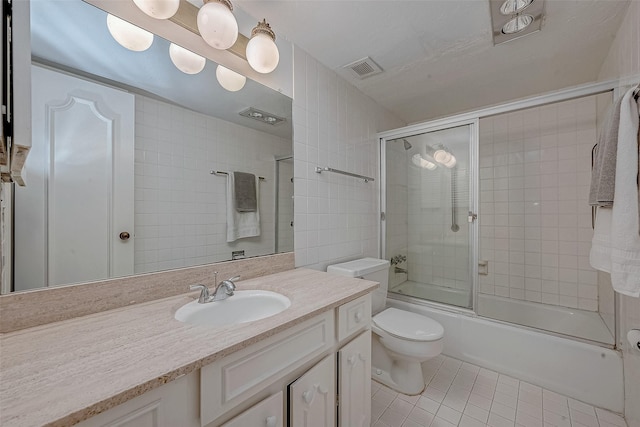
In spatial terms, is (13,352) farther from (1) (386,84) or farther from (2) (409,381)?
(1) (386,84)

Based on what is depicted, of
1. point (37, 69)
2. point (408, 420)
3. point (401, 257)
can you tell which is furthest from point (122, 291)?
point (401, 257)

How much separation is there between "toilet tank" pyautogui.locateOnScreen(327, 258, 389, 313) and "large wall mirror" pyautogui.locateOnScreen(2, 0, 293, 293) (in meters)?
0.60

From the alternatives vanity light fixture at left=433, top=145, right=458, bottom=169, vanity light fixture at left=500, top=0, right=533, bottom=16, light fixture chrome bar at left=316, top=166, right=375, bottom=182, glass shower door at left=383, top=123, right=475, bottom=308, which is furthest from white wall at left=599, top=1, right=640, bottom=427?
light fixture chrome bar at left=316, top=166, right=375, bottom=182

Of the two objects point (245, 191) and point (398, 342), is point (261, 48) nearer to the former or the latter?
point (245, 191)

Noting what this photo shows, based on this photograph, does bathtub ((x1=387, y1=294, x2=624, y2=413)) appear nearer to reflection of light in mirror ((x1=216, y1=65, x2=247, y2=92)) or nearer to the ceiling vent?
the ceiling vent

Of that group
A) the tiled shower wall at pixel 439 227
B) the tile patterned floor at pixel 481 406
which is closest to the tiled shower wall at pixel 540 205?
the tiled shower wall at pixel 439 227

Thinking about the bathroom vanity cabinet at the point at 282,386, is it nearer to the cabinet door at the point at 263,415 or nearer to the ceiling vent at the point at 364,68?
the cabinet door at the point at 263,415

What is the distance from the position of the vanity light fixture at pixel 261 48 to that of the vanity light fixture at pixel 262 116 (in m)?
0.22

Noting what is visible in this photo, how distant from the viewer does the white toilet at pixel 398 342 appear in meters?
1.49

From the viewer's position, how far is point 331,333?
99 centimetres

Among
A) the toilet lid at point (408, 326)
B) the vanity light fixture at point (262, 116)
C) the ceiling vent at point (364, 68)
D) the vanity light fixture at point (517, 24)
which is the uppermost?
the ceiling vent at point (364, 68)

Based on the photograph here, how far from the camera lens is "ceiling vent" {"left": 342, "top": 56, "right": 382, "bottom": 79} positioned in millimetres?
1799

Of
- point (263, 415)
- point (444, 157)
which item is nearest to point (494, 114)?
point (444, 157)

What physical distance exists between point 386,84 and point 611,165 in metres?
1.52
